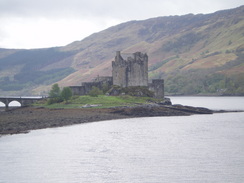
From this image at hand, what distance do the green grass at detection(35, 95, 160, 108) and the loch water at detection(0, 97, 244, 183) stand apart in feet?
59.4

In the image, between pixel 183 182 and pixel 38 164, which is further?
pixel 38 164

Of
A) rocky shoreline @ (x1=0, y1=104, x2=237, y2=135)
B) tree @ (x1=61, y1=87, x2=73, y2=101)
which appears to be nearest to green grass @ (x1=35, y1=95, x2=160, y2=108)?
tree @ (x1=61, y1=87, x2=73, y2=101)

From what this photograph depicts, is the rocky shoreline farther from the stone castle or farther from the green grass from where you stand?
the stone castle

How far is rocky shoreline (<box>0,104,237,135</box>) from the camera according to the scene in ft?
203

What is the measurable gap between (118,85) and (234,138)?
4420 cm

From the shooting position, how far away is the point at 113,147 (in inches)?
1871

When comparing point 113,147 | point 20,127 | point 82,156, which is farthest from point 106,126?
point 82,156

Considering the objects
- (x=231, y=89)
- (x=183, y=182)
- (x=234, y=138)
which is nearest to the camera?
(x=183, y=182)

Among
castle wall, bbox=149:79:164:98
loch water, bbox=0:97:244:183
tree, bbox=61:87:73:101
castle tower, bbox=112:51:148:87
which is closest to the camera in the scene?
loch water, bbox=0:97:244:183

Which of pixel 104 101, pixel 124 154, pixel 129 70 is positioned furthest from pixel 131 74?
pixel 124 154

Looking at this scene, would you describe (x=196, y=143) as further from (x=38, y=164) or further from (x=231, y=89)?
(x=231, y=89)

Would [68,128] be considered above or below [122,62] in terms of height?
below

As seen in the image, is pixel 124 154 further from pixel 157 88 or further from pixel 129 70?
pixel 157 88

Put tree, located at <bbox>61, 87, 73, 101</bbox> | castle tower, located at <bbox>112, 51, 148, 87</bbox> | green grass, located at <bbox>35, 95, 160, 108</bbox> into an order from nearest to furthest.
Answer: green grass, located at <bbox>35, 95, 160, 108</bbox>
tree, located at <bbox>61, 87, 73, 101</bbox>
castle tower, located at <bbox>112, 51, 148, 87</bbox>
